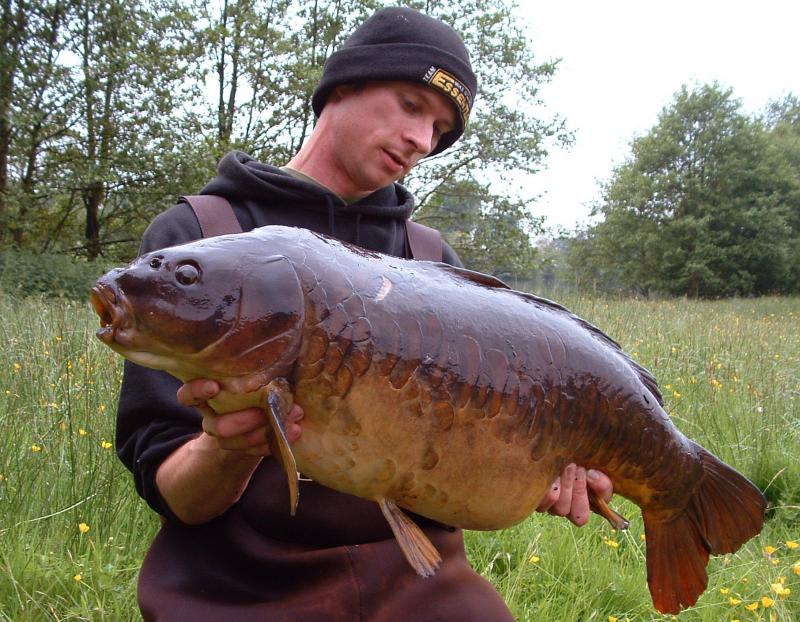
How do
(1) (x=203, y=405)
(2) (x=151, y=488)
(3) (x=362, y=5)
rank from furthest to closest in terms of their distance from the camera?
(3) (x=362, y=5)
(2) (x=151, y=488)
(1) (x=203, y=405)

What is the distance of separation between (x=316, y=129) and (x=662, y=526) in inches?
57.8

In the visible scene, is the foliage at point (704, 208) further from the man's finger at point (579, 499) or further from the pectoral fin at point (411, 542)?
the pectoral fin at point (411, 542)

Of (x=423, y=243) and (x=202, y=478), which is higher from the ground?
(x=423, y=243)

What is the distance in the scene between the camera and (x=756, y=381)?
425cm

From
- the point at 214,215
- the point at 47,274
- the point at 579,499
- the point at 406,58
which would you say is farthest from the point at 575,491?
the point at 47,274

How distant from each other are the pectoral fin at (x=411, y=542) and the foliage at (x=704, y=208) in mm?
31056

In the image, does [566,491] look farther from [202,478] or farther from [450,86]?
[450,86]

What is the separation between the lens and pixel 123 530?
7.83ft

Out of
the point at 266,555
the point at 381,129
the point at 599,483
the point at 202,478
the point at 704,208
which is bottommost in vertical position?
the point at 266,555

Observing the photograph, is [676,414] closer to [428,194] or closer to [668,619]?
[668,619]

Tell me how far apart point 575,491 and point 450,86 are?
1.15m

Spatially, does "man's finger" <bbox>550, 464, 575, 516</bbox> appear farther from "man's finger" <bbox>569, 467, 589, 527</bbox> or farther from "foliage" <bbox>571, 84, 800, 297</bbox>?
"foliage" <bbox>571, 84, 800, 297</bbox>

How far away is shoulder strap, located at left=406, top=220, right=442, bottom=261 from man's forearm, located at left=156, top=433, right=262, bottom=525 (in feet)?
2.95

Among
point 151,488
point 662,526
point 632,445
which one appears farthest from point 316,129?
point 662,526
